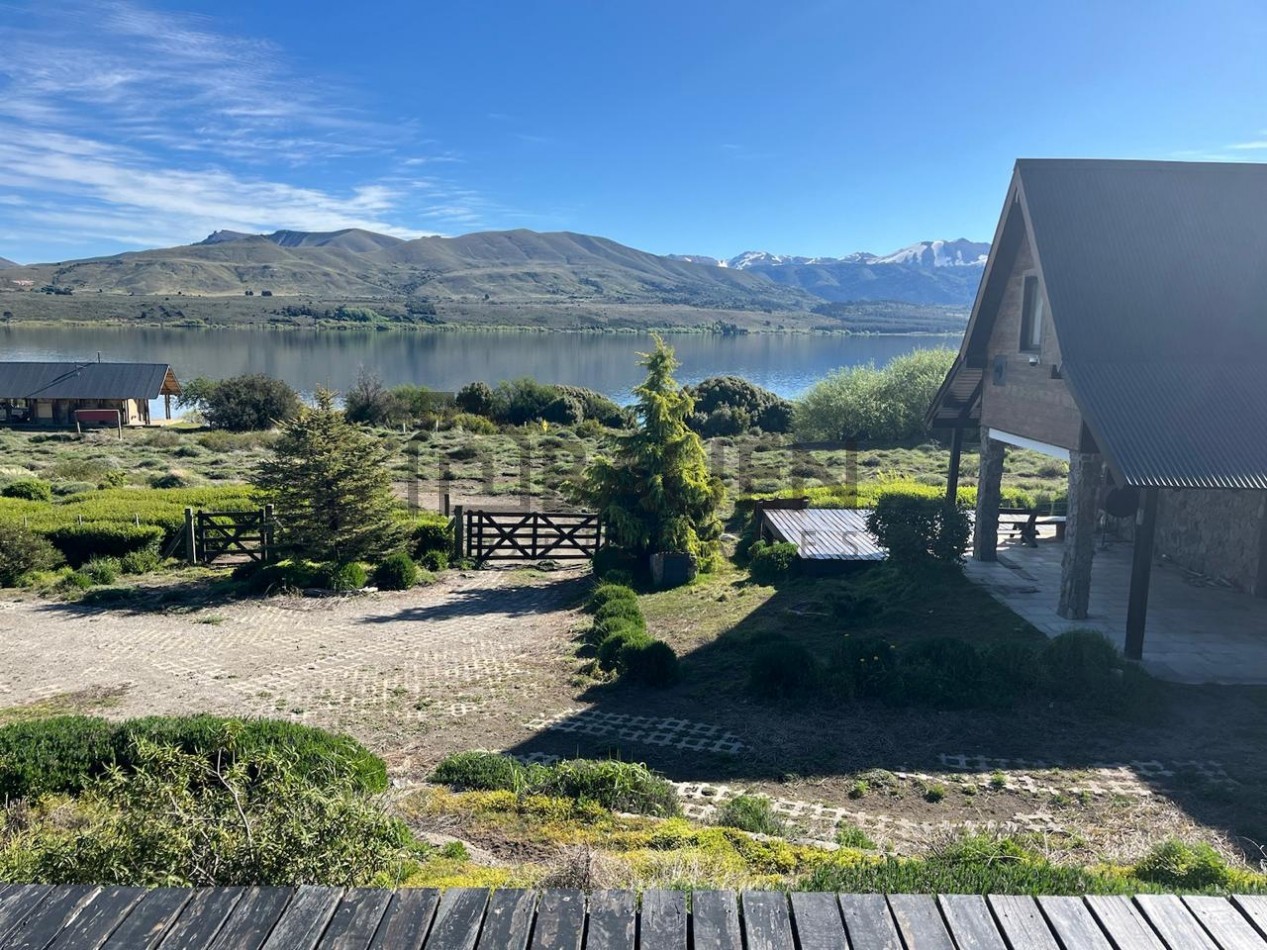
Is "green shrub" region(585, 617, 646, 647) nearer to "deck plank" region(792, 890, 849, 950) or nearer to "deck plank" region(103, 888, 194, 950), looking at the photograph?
"deck plank" region(792, 890, 849, 950)

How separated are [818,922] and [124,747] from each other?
7190 millimetres

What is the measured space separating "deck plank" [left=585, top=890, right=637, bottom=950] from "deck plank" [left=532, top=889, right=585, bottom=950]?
4 centimetres

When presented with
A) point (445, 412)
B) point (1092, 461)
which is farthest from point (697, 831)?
point (445, 412)

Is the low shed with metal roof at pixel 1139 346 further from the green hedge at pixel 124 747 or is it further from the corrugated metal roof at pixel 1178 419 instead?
the green hedge at pixel 124 747

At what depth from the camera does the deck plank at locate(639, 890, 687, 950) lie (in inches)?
122

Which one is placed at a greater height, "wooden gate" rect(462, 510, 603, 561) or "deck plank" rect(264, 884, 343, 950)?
"deck plank" rect(264, 884, 343, 950)

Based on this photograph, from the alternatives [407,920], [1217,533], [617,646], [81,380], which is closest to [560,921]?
[407,920]

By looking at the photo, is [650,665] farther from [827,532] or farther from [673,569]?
[827,532]

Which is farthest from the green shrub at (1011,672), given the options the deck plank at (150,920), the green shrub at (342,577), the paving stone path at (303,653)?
the green shrub at (342,577)

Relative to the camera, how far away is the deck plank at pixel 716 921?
3.12 meters

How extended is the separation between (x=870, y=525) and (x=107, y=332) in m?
166

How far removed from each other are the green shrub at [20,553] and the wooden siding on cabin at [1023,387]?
2142 centimetres

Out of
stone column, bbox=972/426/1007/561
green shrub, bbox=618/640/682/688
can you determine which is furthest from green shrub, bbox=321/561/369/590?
stone column, bbox=972/426/1007/561

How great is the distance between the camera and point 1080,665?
1067 cm
